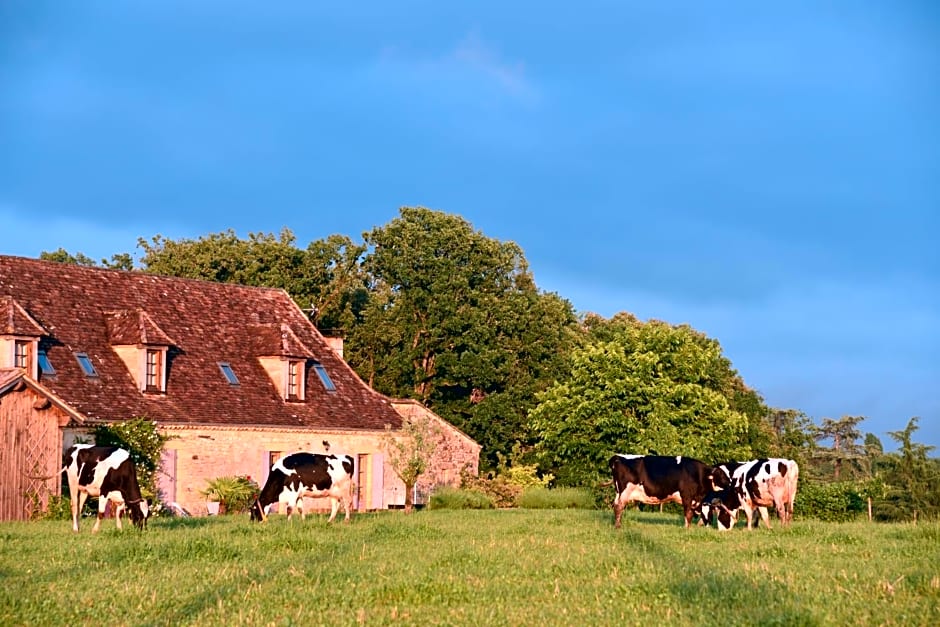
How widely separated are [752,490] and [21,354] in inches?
792

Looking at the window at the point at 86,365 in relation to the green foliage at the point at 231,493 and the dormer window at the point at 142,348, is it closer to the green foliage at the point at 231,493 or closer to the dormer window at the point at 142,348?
the dormer window at the point at 142,348

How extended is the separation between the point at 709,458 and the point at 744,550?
26258 mm

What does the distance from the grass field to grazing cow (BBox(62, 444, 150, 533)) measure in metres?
2.03

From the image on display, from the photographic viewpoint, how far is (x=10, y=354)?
33969mm

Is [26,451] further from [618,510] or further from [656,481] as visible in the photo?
[656,481]

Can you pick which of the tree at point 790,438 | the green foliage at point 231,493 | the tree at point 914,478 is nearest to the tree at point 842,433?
the tree at point 790,438

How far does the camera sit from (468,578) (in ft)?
49.4

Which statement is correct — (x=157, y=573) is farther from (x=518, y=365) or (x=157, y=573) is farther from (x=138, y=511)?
(x=518, y=365)

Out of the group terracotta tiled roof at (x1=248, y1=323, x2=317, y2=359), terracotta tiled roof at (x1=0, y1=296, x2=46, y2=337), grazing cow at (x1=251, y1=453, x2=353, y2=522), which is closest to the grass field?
grazing cow at (x1=251, y1=453, x2=353, y2=522)

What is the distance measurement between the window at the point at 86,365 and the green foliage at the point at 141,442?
218 centimetres

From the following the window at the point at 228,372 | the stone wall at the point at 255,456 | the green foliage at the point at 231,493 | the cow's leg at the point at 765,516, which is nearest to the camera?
the cow's leg at the point at 765,516

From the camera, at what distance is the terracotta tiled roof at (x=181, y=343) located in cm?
3669

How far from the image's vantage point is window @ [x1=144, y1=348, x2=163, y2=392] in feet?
125

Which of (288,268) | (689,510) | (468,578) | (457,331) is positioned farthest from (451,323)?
(468,578)
